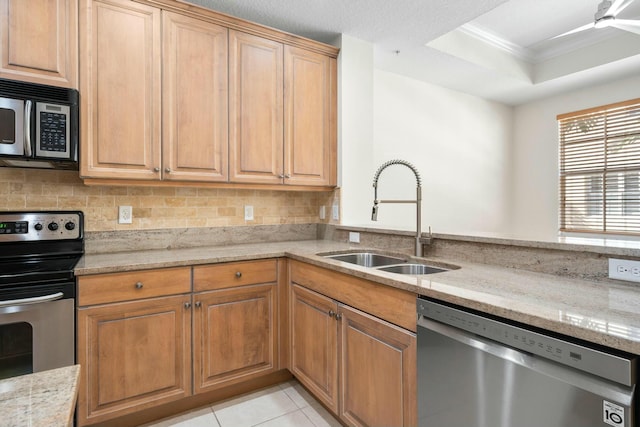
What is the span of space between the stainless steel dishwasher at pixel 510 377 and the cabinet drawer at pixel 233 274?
113 cm

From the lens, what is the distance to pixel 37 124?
1693mm

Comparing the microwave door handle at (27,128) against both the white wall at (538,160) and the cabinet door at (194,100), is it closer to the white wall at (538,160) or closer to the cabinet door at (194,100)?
the cabinet door at (194,100)

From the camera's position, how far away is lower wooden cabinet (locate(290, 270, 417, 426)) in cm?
138

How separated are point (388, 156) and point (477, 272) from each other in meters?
2.17

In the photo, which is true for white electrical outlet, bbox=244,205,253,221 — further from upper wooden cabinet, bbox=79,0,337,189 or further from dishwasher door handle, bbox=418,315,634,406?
dishwasher door handle, bbox=418,315,634,406

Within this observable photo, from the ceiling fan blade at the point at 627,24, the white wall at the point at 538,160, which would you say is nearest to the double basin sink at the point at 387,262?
the ceiling fan blade at the point at 627,24

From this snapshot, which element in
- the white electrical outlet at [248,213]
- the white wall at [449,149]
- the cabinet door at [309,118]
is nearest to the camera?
Answer: the cabinet door at [309,118]

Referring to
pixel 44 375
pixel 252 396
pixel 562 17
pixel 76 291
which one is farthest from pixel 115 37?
pixel 562 17

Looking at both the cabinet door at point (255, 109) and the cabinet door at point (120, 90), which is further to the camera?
the cabinet door at point (255, 109)

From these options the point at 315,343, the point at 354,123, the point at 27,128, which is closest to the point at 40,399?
the point at 315,343

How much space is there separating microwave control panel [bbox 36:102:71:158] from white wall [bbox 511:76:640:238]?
4667 mm

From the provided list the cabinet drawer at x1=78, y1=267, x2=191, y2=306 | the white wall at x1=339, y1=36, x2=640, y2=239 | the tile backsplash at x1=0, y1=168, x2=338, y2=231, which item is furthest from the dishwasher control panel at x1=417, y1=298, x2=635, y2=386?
the tile backsplash at x1=0, y1=168, x2=338, y2=231

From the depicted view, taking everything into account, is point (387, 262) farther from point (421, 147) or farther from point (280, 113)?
point (421, 147)

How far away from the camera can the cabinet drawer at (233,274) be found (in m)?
1.95
